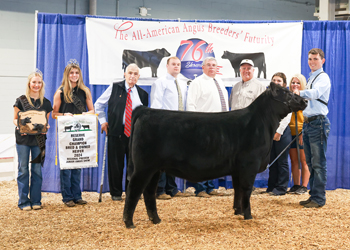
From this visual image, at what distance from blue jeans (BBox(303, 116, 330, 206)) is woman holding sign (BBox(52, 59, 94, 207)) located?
9.03 ft

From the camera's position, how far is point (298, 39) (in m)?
5.06

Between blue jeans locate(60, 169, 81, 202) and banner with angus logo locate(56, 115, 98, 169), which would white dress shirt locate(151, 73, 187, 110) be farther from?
blue jeans locate(60, 169, 81, 202)

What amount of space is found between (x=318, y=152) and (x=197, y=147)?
5.69 ft

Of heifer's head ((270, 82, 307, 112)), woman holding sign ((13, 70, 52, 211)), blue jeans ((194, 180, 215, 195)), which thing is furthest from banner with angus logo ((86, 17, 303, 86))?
heifer's head ((270, 82, 307, 112))

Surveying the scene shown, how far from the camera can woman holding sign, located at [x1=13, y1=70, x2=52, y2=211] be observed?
3834 millimetres

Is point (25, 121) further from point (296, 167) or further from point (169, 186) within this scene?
point (296, 167)

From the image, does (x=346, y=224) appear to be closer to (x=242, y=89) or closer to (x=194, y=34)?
(x=242, y=89)

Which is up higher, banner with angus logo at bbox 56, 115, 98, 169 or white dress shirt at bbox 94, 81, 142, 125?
white dress shirt at bbox 94, 81, 142, 125

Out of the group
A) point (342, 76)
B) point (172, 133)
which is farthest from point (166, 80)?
point (342, 76)

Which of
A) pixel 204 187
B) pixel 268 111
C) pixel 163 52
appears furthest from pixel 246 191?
pixel 163 52

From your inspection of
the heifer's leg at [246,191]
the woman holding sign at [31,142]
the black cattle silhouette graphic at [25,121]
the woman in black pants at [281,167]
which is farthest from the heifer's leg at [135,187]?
the woman in black pants at [281,167]

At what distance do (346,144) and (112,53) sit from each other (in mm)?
3886

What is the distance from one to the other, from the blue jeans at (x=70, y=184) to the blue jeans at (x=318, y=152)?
9.59 ft

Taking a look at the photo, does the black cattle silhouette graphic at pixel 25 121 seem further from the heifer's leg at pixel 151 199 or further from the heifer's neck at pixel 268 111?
the heifer's neck at pixel 268 111
